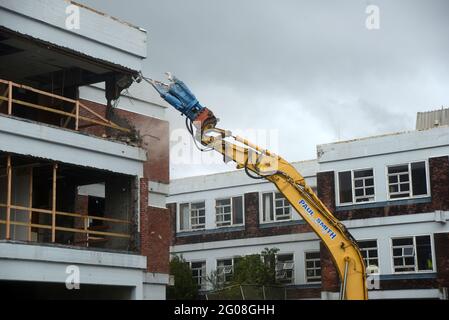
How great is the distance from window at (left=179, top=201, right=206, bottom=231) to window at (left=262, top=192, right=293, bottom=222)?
3.75m

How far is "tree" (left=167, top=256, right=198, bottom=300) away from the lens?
41250mm

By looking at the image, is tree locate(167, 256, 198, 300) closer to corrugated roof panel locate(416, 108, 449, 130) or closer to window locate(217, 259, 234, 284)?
window locate(217, 259, 234, 284)

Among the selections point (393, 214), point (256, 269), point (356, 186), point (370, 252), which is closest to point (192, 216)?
point (256, 269)

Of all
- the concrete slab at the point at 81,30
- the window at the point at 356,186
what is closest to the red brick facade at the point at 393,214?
the window at the point at 356,186

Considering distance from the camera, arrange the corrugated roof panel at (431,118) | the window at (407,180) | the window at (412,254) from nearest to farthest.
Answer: the window at (412,254) < the window at (407,180) < the corrugated roof panel at (431,118)

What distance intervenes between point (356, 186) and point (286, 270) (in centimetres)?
637

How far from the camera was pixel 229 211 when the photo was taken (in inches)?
1697

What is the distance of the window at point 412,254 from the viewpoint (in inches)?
1352

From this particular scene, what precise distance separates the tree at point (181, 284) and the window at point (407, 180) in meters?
11.6

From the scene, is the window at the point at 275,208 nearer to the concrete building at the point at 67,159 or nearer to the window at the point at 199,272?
the window at the point at 199,272

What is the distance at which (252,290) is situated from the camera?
37.1 meters

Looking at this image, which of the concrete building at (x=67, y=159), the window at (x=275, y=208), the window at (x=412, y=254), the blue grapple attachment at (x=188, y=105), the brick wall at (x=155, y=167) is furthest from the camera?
the window at (x=275, y=208)

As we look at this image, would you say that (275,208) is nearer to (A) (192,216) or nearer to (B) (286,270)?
(B) (286,270)
